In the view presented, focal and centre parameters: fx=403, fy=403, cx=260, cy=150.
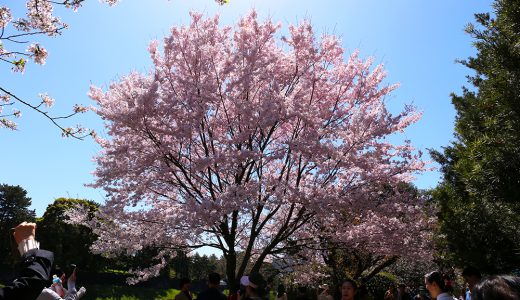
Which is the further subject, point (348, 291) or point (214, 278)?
point (214, 278)

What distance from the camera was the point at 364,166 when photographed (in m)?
10.6

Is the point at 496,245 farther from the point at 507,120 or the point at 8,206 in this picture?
the point at 8,206

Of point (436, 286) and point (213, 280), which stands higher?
point (213, 280)

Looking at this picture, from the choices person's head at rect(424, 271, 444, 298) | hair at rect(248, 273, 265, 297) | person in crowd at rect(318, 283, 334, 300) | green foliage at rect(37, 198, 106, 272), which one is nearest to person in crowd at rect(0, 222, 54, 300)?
hair at rect(248, 273, 265, 297)

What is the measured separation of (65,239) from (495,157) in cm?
3217

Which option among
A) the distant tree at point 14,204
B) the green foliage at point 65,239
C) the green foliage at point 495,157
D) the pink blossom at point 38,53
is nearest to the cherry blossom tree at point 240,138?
the green foliage at point 495,157

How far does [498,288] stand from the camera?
1.77 metres

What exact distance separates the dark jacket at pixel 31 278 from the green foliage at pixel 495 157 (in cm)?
767

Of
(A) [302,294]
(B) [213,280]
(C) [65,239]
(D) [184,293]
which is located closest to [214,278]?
(B) [213,280]

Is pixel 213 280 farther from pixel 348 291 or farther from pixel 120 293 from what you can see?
pixel 120 293

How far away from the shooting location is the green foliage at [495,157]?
7363 mm

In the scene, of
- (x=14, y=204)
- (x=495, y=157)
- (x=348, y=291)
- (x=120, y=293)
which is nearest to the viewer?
(x=348, y=291)

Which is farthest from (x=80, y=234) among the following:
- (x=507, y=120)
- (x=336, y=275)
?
(x=507, y=120)

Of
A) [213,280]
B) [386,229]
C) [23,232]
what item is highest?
[386,229]
